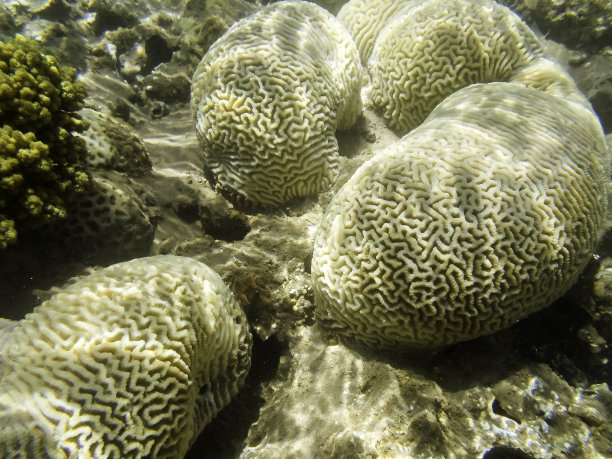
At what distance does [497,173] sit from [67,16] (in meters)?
9.20

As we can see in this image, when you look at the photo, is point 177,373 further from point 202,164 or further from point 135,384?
point 202,164

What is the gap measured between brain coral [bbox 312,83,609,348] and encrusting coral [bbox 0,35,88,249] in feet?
8.26

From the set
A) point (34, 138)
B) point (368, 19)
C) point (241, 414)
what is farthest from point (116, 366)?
point (368, 19)

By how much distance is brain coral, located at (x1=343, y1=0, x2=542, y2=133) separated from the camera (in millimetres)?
4141

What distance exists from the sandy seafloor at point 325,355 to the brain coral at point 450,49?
72 cm

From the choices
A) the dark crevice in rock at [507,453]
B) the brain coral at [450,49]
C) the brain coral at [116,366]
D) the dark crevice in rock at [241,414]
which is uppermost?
the brain coral at [450,49]

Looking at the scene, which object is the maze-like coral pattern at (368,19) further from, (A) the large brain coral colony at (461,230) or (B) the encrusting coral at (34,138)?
(B) the encrusting coral at (34,138)

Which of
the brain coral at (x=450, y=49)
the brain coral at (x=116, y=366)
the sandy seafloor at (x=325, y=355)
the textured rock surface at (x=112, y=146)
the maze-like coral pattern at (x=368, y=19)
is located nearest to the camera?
the brain coral at (x=116, y=366)

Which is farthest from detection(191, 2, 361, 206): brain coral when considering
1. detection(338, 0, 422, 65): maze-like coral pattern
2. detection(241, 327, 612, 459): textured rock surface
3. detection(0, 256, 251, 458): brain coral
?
detection(241, 327, 612, 459): textured rock surface

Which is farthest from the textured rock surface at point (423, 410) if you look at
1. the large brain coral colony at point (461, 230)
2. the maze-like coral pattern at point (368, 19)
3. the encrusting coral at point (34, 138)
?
the maze-like coral pattern at point (368, 19)

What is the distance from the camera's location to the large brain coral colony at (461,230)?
106 inches

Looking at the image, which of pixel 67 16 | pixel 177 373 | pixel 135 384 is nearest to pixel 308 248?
pixel 177 373

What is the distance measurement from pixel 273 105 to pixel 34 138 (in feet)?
7.47

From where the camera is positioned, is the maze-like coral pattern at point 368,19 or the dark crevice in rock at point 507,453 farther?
the maze-like coral pattern at point 368,19
